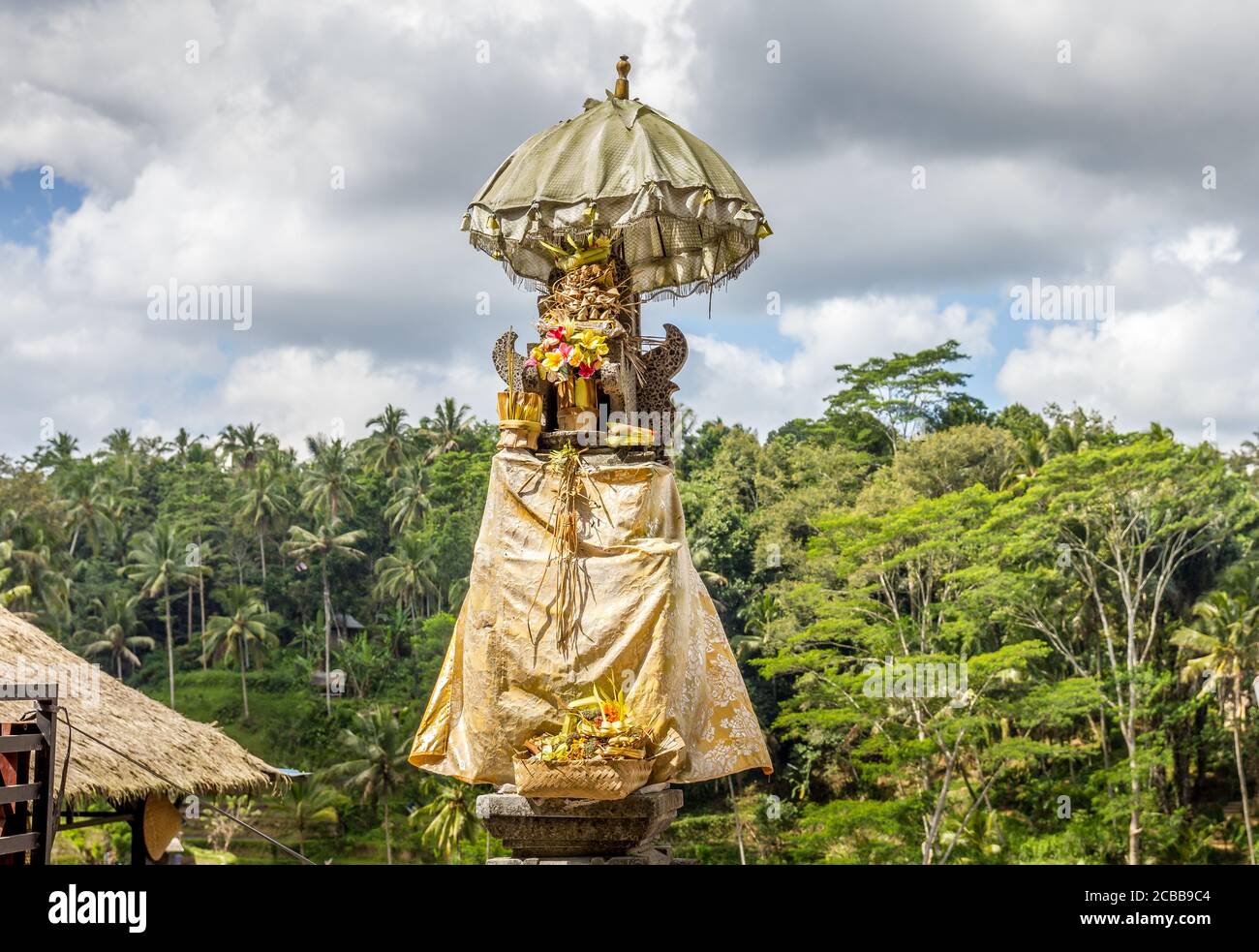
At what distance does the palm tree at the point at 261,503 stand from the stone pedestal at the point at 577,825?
128 ft

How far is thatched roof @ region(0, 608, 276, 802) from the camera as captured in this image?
398 inches

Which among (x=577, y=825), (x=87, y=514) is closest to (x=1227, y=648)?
(x=577, y=825)

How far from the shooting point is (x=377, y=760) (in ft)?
115

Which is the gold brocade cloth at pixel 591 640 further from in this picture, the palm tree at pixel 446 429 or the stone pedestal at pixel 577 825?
the palm tree at pixel 446 429

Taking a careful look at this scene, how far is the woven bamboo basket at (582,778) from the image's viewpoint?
Answer: 7.64 meters

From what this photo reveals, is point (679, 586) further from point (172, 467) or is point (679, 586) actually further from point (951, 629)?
point (172, 467)

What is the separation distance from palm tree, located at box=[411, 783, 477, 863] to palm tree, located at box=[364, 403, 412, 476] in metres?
17.2

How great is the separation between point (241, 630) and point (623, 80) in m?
35.9

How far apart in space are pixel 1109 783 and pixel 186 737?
21.4 m

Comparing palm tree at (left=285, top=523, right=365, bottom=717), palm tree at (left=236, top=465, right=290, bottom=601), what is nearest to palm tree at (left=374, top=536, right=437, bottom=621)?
palm tree at (left=285, top=523, right=365, bottom=717)

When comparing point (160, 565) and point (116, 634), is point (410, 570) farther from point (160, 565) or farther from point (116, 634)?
point (116, 634)

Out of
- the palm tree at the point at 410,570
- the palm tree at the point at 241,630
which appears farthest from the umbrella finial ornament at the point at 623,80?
the palm tree at the point at 241,630

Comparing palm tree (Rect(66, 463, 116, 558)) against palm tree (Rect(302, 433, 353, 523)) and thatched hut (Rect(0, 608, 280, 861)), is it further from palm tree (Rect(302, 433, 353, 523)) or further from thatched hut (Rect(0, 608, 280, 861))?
thatched hut (Rect(0, 608, 280, 861))
